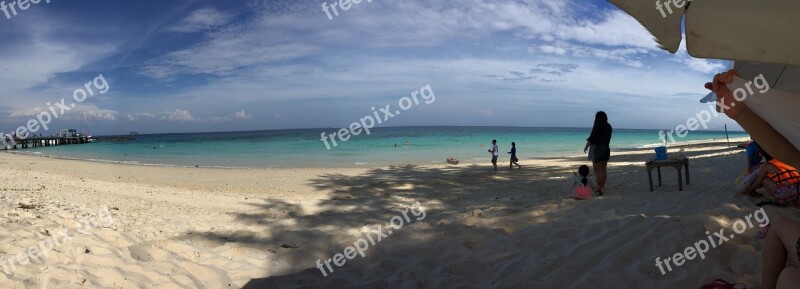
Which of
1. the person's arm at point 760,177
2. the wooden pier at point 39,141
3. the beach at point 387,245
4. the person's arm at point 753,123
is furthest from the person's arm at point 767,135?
the wooden pier at point 39,141

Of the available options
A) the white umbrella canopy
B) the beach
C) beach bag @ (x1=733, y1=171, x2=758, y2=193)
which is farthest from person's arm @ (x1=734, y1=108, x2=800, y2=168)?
beach bag @ (x1=733, y1=171, x2=758, y2=193)

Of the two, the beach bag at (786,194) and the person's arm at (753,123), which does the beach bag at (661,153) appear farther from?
the person's arm at (753,123)

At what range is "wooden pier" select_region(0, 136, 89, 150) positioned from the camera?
5447cm

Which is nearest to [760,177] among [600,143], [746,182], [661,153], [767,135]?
[746,182]

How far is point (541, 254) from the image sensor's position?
437 centimetres

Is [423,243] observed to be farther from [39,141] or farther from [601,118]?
[39,141]

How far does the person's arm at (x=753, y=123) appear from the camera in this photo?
2.41 m

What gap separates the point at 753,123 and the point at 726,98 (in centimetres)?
22

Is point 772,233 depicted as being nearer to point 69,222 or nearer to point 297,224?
point 297,224

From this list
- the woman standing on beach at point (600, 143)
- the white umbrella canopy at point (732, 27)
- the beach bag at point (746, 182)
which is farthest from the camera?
the woman standing on beach at point (600, 143)

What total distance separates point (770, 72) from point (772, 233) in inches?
37.3

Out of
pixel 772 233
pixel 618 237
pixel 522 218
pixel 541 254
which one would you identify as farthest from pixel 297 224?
pixel 772 233

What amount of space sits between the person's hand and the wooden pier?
67.3m

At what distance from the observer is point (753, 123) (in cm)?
247
